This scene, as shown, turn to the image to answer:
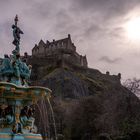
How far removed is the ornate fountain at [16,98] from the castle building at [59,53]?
9542 cm

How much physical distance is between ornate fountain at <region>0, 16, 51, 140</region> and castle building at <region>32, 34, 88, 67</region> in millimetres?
95423

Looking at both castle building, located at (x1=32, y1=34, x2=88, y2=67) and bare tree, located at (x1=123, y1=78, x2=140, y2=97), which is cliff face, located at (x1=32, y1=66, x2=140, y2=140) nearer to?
bare tree, located at (x1=123, y1=78, x2=140, y2=97)

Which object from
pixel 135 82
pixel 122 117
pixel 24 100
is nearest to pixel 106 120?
pixel 122 117

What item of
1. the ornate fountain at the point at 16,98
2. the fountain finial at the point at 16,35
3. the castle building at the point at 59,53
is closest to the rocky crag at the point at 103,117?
the fountain finial at the point at 16,35

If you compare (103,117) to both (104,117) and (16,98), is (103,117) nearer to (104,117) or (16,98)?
(104,117)

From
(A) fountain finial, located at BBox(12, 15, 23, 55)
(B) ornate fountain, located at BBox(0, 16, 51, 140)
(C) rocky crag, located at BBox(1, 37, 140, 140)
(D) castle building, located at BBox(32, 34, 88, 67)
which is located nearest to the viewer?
(B) ornate fountain, located at BBox(0, 16, 51, 140)

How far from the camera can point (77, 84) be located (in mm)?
99938

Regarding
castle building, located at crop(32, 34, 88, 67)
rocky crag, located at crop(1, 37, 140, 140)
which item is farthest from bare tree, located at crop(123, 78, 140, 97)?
castle building, located at crop(32, 34, 88, 67)

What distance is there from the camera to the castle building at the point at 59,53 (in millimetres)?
120875

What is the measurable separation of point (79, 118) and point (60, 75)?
50.7m

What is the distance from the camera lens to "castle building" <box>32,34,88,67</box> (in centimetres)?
12088

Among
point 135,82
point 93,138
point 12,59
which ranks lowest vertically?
point 93,138

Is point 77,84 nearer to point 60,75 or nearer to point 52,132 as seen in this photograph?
point 60,75

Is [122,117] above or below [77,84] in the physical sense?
below
